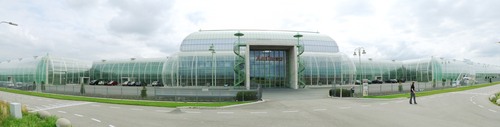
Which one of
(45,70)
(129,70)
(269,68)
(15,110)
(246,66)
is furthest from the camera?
(129,70)

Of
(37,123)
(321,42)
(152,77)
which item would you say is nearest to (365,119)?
(37,123)

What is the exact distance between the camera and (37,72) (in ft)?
228

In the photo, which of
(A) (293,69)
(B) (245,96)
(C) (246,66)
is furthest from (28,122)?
(A) (293,69)

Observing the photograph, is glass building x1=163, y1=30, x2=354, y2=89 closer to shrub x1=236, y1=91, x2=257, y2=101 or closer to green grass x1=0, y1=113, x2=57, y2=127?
shrub x1=236, y1=91, x2=257, y2=101

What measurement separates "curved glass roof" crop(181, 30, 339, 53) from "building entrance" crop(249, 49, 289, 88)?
15.7 feet

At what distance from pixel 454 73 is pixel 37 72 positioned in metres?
92.0

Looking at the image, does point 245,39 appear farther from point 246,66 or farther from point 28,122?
point 28,122

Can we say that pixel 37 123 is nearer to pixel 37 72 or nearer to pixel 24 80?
pixel 37 72

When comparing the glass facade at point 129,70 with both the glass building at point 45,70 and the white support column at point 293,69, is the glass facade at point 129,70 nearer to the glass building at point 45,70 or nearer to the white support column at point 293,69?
the glass building at point 45,70

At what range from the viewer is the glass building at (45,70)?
69.4 m

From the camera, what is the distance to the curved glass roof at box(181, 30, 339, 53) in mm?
60781

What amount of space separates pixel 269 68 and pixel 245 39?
32.0 ft

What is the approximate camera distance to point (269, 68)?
2175 inches

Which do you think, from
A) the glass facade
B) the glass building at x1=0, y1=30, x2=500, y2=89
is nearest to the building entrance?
the glass building at x1=0, y1=30, x2=500, y2=89
